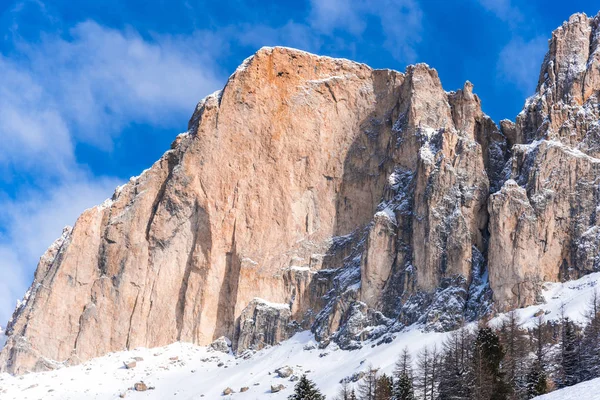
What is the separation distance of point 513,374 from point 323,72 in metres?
86.2

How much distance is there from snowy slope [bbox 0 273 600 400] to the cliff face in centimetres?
303

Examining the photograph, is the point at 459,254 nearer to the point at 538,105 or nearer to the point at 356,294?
the point at 356,294

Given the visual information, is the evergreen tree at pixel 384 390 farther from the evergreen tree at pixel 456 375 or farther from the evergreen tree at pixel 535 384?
the evergreen tree at pixel 535 384

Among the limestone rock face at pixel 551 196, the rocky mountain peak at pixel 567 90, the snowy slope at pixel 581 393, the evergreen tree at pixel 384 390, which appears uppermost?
the rocky mountain peak at pixel 567 90

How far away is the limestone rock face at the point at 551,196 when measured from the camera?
110938 millimetres

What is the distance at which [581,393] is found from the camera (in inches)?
2020

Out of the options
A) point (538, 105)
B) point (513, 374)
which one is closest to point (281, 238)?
point (538, 105)

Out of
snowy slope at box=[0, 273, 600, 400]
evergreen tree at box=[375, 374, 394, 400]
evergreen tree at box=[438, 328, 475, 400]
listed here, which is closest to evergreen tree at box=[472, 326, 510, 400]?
evergreen tree at box=[438, 328, 475, 400]

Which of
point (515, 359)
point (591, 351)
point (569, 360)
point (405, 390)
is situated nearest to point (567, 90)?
point (591, 351)

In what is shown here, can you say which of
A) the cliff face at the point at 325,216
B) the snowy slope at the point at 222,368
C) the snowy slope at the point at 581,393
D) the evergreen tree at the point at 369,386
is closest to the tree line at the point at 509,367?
the evergreen tree at the point at 369,386

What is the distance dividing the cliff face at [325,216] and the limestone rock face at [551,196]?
9.2 inches

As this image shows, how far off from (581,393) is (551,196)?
67.8 metres

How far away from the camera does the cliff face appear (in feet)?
383

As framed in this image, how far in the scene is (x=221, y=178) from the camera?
14675 cm
